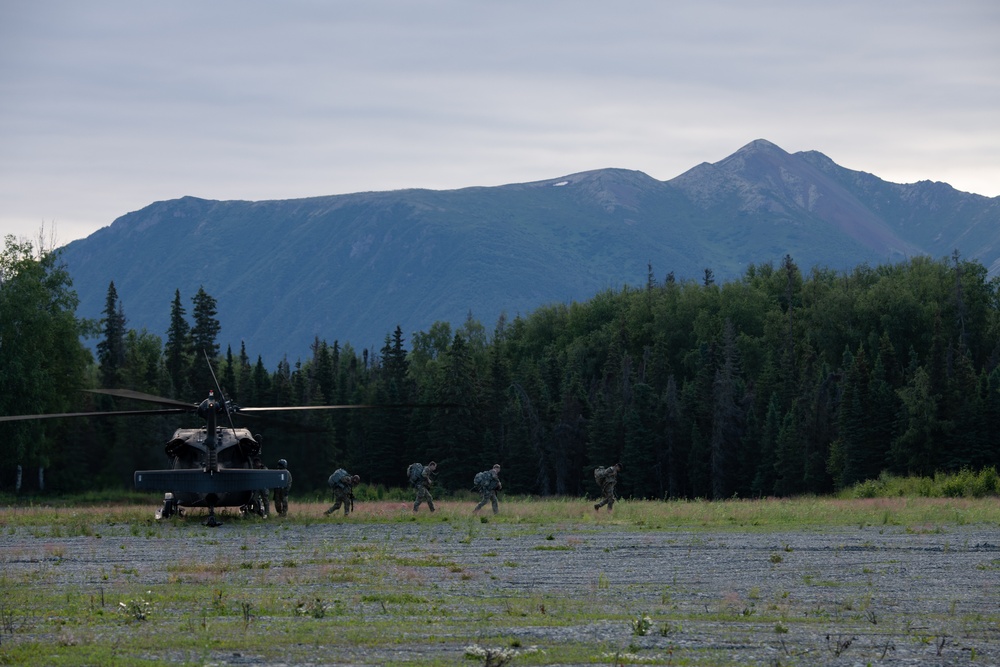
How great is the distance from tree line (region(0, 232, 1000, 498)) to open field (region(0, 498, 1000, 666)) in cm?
1609

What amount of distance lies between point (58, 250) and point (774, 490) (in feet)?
179

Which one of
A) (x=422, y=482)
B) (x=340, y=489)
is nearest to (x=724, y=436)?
(x=422, y=482)

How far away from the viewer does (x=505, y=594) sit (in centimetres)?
2038

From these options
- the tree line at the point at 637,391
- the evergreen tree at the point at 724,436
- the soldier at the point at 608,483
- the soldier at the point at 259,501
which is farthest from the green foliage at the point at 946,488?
the evergreen tree at the point at 724,436

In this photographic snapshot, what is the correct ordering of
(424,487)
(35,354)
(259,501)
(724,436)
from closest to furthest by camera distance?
(259,501)
(424,487)
(35,354)
(724,436)

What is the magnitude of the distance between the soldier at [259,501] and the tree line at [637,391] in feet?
17.2

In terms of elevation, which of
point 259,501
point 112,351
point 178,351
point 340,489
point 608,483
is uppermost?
point 112,351

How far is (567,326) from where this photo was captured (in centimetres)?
16738

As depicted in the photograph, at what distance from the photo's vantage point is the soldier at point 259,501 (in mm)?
38000

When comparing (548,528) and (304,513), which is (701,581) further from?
(304,513)

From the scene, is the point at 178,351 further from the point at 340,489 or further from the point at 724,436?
the point at 340,489

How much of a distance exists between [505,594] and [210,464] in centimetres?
1559

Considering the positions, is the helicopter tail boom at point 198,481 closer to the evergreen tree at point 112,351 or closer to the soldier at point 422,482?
the soldier at point 422,482

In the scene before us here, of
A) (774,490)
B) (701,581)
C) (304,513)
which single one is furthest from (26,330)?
(701,581)
